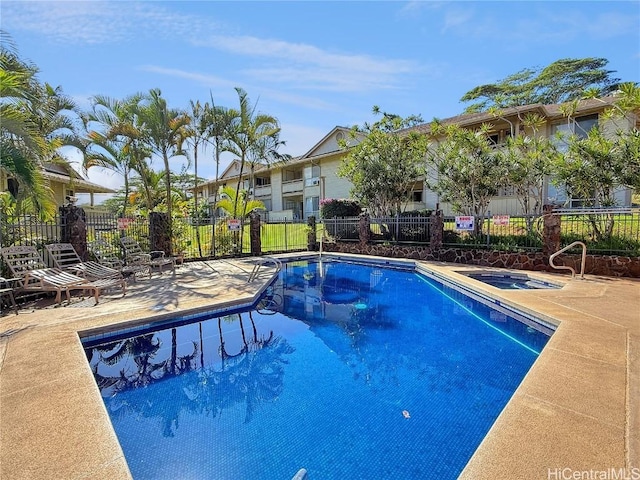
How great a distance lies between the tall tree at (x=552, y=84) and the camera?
27.0m

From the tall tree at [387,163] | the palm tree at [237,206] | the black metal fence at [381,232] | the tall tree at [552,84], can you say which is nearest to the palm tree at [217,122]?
the black metal fence at [381,232]

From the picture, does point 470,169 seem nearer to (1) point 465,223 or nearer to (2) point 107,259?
(1) point 465,223

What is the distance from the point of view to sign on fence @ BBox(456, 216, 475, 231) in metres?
12.9

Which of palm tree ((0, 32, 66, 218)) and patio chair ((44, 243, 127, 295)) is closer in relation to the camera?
palm tree ((0, 32, 66, 218))

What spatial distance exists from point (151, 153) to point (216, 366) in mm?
11058

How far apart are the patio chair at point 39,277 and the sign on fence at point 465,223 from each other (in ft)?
38.1

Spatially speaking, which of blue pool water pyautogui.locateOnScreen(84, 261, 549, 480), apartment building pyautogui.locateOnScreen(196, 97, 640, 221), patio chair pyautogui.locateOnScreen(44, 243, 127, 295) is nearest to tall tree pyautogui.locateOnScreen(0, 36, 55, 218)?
patio chair pyautogui.locateOnScreen(44, 243, 127, 295)

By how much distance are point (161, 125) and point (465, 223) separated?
12011mm

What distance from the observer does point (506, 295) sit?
7492mm

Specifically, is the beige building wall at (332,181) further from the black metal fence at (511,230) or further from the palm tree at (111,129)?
the palm tree at (111,129)

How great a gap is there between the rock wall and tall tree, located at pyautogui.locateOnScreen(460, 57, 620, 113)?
17423 millimetres

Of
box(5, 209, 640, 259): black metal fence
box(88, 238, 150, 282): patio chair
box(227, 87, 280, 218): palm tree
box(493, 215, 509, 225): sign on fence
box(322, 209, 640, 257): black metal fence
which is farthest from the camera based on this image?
box(227, 87, 280, 218): palm tree

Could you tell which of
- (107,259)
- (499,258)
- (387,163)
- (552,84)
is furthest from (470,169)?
(552,84)

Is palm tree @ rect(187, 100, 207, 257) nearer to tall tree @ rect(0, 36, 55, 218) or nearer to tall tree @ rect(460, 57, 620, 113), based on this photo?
tall tree @ rect(0, 36, 55, 218)
